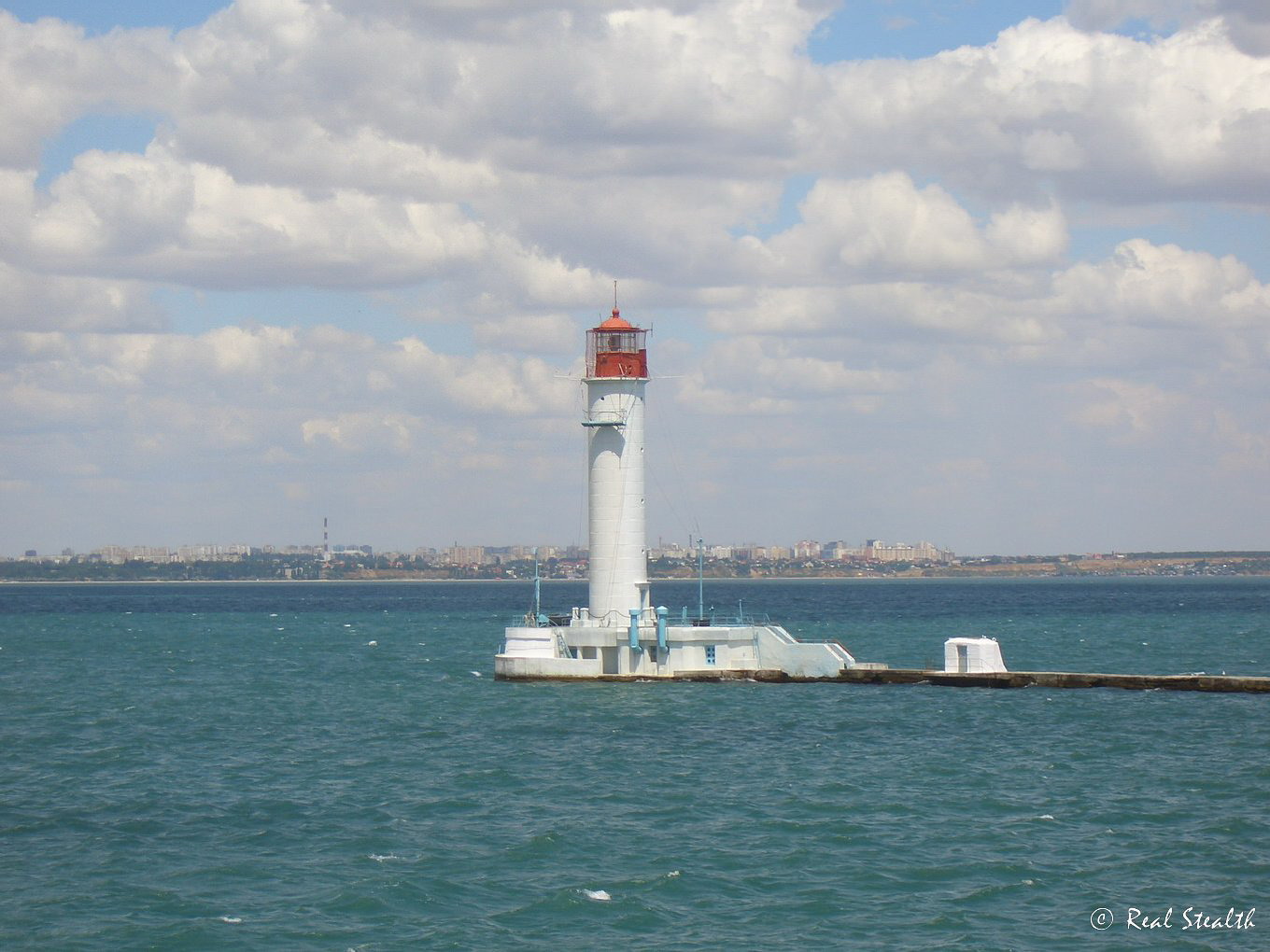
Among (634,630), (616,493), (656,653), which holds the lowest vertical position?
(656,653)

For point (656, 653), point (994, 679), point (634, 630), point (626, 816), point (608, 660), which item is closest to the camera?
point (626, 816)

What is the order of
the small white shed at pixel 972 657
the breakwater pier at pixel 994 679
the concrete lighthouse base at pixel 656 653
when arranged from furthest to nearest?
the small white shed at pixel 972 657, the breakwater pier at pixel 994 679, the concrete lighthouse base at pixel 656 653

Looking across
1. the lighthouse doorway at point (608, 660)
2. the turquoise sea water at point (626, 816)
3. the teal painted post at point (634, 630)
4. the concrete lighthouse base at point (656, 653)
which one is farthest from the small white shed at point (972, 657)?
the lighthouse doorway at point (608, 660)

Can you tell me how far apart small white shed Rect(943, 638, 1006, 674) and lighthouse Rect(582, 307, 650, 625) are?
11.6 m

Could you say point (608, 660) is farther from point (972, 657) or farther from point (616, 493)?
point (972, 657)

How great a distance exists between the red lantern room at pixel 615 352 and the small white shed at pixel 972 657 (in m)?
15.2

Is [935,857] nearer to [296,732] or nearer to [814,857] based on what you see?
[814,857]

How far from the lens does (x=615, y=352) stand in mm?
55250

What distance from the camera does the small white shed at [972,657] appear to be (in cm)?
5616

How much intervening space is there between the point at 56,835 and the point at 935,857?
1785 centimetres

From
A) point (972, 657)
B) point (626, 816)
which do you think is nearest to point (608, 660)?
point (972, 657)

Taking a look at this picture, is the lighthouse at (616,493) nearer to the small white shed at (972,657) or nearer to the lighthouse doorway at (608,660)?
the lighthouse doorway at (608,660)

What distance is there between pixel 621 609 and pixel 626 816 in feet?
69.0

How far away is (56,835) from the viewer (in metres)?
31.9
